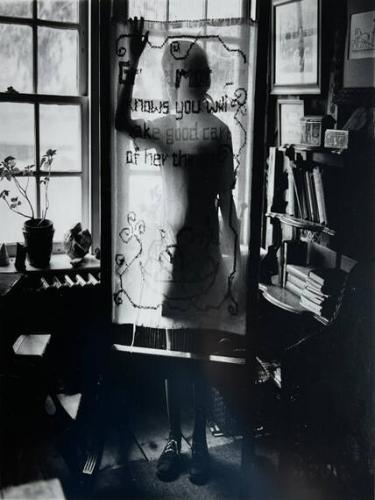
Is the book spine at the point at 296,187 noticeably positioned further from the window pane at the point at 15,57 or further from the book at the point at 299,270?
the window pane at the point at 15,57

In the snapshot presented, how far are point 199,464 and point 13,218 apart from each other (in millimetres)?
1724

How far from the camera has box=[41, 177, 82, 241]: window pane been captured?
11.5ft

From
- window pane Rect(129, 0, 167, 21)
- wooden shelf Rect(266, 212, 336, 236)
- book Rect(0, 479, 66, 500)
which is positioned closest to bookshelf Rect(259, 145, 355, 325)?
wooden shelf Rect(266, 212, 336, 236)

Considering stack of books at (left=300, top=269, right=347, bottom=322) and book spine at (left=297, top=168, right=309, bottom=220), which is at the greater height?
book spine at (left=297, top=168, right=309, bottom=220)

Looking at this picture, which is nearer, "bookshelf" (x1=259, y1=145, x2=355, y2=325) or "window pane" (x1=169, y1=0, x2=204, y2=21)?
"window pane" (x1=169, y1=0, x2=204, y2=21)

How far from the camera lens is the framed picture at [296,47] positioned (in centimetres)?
297

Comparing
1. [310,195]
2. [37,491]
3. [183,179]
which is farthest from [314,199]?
[37,491]

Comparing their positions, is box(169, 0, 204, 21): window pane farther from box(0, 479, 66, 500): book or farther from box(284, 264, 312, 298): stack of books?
box(0, 479, 66, 500): book

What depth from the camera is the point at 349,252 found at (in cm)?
275

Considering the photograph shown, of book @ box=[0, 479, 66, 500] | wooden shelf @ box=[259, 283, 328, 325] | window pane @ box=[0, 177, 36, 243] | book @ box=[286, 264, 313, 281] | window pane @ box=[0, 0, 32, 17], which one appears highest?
window pane @ box=[0, 0, 32, 17]

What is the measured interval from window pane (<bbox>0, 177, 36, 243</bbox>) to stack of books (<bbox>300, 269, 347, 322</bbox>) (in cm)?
167

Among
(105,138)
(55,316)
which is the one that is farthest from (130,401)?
(105,138)

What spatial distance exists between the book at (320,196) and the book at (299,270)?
278mm

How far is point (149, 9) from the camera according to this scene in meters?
2.33
